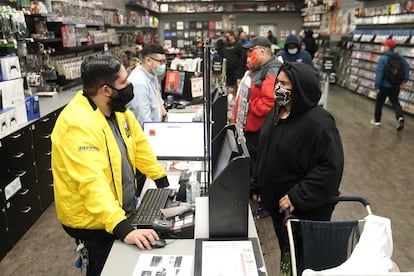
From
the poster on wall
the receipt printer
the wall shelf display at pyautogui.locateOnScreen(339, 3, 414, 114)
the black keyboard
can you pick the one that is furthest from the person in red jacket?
the poster on wall

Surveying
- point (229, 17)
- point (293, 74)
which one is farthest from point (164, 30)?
point (293, 74)

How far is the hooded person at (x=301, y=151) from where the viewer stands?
2.11 metres

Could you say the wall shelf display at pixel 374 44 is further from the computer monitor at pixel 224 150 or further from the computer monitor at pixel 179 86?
the computer monitor at pixel 224 150

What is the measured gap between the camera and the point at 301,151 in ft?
7.13

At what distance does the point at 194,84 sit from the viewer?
17.0 feet

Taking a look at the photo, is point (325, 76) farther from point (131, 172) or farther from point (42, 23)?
point (131, 172)

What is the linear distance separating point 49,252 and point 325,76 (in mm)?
6574

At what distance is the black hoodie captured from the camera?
82.7 inches

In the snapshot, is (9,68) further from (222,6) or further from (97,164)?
(222,6)

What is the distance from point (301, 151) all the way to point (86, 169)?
3.93 ft

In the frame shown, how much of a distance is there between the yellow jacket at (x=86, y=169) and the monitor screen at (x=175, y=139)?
1.09 m

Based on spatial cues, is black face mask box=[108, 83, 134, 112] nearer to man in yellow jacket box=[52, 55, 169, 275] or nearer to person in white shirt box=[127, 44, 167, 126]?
man in yellow jacket box=[52, 55, 169, 275]

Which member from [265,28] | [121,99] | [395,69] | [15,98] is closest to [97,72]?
[121,99]

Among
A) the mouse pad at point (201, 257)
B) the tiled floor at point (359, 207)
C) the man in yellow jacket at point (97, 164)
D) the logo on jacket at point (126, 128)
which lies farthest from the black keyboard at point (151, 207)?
the tiled floor at point (359, 207)
